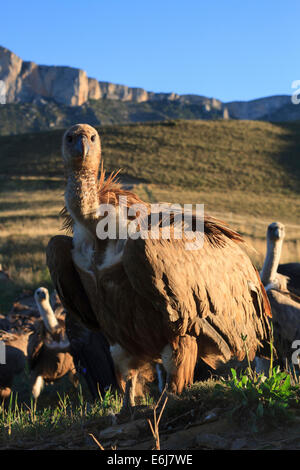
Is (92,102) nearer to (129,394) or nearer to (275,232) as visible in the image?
(275,232)

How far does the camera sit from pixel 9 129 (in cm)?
9681

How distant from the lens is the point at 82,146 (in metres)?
4.30

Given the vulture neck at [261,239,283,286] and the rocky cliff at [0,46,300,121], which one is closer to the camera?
the vulture neck at [261,239,283,286]

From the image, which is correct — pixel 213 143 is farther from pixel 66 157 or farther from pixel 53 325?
pixel 66 157

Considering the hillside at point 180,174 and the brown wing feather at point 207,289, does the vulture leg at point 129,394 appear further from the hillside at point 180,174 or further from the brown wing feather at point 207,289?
the hillside at point 180,174

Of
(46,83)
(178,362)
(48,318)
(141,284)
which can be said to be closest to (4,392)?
(48,318)

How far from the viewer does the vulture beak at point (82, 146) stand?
4.29 m

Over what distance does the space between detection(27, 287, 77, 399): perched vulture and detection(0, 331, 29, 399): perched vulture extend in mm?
176

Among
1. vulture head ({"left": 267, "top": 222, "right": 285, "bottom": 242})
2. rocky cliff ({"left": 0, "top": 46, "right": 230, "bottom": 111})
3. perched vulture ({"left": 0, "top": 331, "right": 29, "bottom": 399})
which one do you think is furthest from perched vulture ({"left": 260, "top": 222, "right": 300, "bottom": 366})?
rocky cliff ({"left": 0, "top": 46, "right": 230, "bottom": 111})

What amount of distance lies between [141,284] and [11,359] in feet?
18.1

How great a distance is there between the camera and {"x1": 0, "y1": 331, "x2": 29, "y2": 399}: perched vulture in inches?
336

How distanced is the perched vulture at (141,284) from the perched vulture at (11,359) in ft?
13.6

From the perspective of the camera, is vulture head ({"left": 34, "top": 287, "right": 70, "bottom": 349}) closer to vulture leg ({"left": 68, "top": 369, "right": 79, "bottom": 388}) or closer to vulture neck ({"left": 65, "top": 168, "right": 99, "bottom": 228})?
vulture leg ({"left": 68, "top": 369, "right": 79, "bottom": 388})
